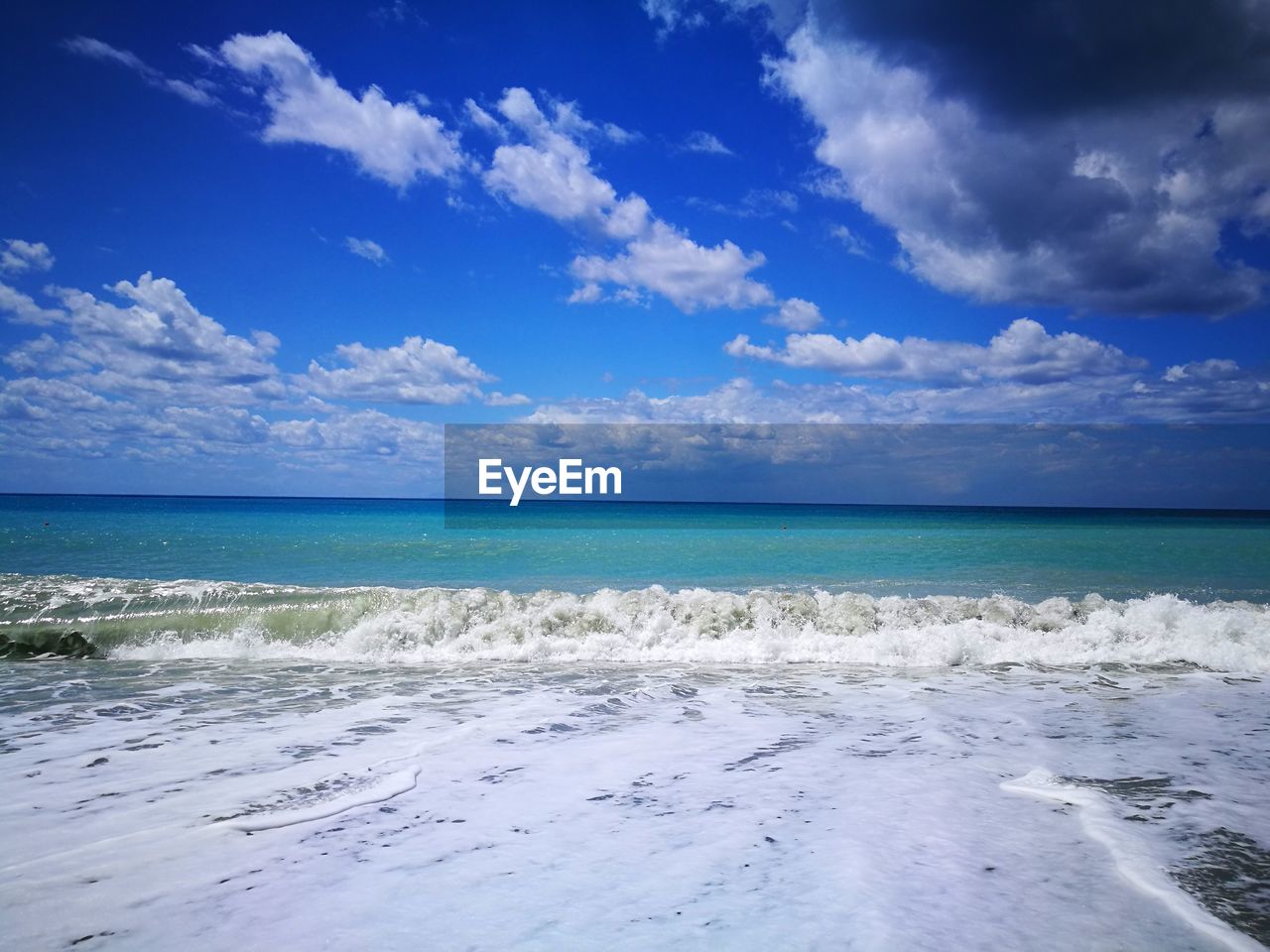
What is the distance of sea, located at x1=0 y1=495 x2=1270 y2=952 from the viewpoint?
3430 millimetres

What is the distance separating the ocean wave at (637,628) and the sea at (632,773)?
7 cm

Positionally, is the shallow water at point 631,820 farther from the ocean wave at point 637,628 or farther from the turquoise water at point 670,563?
the turquoise water at point 670,563

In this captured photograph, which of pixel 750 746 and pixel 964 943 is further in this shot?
pixel 750 746

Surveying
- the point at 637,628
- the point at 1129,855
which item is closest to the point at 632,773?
the point at 1129,855

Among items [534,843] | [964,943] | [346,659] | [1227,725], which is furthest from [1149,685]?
[346,659]

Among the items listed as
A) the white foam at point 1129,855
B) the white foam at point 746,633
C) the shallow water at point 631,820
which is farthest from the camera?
the white foam at point 746,633

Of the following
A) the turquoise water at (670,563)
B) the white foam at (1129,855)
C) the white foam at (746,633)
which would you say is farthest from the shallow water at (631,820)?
the turquoise water at (670,563)

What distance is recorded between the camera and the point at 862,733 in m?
6.68

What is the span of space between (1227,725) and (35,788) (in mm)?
10239

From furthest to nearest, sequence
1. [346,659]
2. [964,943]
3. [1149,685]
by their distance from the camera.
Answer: [346,659] < [1149,685] < [964,943]

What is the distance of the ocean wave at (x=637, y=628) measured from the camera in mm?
11062

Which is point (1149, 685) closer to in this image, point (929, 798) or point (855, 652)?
point (855, 652)

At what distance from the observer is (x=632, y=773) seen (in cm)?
558

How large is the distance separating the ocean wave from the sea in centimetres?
7
